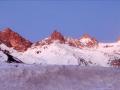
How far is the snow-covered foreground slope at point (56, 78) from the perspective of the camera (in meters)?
27.7

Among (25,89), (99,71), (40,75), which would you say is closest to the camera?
(25,89)

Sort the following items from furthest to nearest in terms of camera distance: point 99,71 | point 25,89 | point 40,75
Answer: point 99,71
point 40,75
point 25,89

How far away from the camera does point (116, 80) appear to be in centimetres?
2931

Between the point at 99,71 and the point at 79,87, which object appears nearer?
the point at 79,87

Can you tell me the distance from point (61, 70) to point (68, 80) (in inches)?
47.2

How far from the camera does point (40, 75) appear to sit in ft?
94.3

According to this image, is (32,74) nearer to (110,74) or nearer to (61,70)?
(61,70)

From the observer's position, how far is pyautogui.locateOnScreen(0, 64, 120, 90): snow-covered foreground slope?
27703 mm

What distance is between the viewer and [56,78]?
28.9 metres

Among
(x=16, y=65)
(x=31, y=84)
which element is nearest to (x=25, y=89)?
(x=31, y=84)

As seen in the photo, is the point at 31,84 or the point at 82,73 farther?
the point at 82,73

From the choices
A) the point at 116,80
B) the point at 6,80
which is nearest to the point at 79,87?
the point at 116,80

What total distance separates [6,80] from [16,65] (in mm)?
2026

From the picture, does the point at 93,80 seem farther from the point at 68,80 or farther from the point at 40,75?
the point at 40,75
